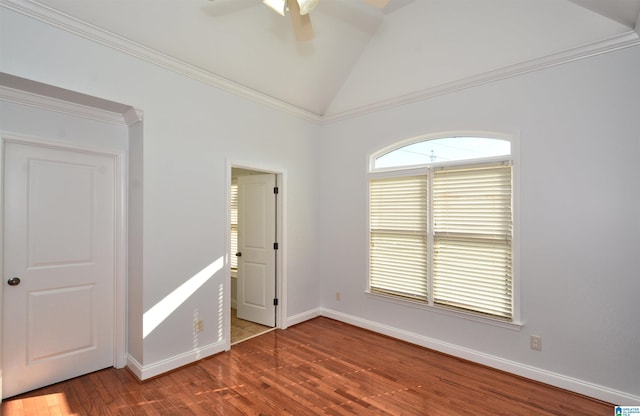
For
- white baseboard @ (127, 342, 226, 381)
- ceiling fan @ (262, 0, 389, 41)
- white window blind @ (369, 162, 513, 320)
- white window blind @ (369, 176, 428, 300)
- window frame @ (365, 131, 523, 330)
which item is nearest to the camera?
ceiling fan @ (262, 0, 389, 41)

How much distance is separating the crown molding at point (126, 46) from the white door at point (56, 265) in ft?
3.25

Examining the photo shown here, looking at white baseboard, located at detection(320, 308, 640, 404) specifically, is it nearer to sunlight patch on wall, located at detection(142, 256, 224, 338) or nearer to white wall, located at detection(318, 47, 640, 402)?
white wall, located at detection(318, 47, 640, 402)

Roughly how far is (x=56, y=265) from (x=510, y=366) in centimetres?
428

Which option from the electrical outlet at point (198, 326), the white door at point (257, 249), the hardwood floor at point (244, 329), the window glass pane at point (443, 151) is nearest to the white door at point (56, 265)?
the electrical outlet at point (198, 326)

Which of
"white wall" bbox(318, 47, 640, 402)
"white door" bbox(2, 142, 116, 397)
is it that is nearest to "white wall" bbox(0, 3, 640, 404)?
"white wall" bbox(318, 47, 640, 402)

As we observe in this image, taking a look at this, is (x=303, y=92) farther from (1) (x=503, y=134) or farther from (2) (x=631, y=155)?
(2) (x=631, y=155)

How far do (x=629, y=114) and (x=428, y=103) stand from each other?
5.64 feet

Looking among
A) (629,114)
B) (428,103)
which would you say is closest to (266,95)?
(428,103)

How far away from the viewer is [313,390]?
274 centimetres

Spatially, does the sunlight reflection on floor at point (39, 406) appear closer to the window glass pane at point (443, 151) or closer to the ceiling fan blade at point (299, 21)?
the ceiling fan blade at point (299, 21)

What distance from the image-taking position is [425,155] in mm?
3697

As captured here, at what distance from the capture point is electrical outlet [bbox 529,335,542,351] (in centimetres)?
291

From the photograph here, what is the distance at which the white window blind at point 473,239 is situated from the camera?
3.12 m

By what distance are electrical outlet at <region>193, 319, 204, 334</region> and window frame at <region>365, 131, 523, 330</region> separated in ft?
6.75
